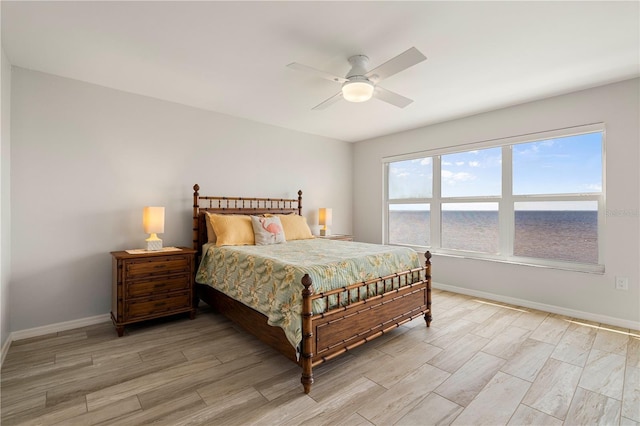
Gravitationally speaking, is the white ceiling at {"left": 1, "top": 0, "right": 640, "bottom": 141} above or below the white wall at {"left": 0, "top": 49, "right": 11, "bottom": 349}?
above

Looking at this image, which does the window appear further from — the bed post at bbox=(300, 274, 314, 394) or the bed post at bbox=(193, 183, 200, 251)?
the bed post at bbox=(193, 183, 200, 251)

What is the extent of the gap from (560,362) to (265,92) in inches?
147

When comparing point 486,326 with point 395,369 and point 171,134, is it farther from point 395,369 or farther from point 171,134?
point 171,134

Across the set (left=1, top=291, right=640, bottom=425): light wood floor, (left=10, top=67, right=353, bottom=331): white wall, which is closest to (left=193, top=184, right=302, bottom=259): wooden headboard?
(left=10, top=67, right=353, bottom=331): white wall

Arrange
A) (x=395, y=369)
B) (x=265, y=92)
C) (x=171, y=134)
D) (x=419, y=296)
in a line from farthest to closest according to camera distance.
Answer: (x=171, y=134), (x=265, y=92), (x=419, y=296), (x=395, y=369)

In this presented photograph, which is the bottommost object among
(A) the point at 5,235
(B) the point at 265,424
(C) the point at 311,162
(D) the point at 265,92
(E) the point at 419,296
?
(B) the point at 265,424

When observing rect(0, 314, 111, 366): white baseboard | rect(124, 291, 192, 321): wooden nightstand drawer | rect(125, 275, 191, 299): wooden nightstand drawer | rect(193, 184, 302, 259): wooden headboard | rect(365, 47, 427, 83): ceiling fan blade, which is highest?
rect(365, 47, 427, 83): ceiling fan blade

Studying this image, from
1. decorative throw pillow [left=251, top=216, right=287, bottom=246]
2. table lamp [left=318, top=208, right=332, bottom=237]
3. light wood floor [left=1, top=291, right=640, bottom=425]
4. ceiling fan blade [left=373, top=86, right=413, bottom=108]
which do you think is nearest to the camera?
light wood floor [left=1, top=291, right=640, bottom=425]

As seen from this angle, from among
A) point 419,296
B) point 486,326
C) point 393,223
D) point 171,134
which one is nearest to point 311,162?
point 393,223

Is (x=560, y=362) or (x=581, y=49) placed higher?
(x=581, y=49)

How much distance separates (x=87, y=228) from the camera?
3145 mm

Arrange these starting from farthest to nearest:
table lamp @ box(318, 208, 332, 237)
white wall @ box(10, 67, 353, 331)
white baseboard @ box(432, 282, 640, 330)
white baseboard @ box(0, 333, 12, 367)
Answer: table lamp @ box(318, 208, 332, 237), white baseboard @ box(432, 282, 640, 330), white wall @ box(10, 67, 353, 331), white baseboard @ box(0, 333, 12, 367)

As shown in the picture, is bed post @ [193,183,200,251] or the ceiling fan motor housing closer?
the ceiling fan motor housing

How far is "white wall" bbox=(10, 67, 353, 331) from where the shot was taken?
284 centimetres
